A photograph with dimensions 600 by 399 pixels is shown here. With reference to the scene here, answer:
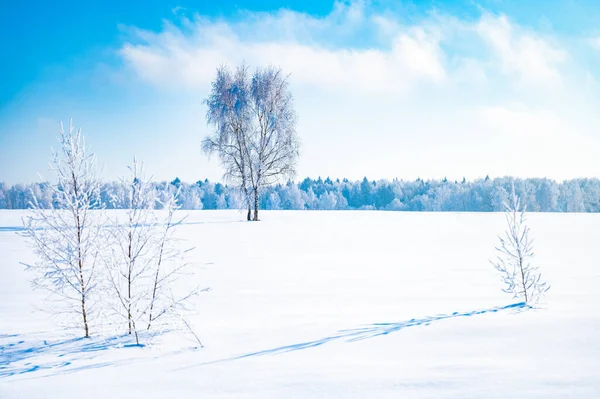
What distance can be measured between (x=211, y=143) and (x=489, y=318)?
19.9m

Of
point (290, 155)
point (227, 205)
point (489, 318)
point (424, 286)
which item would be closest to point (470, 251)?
point (424, 286)

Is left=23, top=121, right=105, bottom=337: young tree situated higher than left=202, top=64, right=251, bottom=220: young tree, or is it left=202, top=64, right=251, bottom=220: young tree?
left=202, top=64, right=251, bottom=220: young tree

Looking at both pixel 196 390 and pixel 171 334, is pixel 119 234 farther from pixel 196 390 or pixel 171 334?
pixel 196 390

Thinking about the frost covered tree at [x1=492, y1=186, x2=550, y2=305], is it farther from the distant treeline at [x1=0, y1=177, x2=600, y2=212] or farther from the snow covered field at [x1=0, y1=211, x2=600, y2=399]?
the distant treeline at [x1=0, y1=177, x2=600, y2=212]

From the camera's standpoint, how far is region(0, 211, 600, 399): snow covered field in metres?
3.43

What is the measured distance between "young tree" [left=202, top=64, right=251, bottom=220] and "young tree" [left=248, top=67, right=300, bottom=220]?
17.5 inches

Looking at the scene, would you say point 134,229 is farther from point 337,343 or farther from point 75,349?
point 337,343

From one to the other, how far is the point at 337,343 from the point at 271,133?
19029 mm

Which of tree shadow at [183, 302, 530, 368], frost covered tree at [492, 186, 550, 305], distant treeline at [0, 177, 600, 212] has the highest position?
distant treeline at [0, 177, 600, 212]

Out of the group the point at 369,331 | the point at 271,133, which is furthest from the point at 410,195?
the point at 369,331

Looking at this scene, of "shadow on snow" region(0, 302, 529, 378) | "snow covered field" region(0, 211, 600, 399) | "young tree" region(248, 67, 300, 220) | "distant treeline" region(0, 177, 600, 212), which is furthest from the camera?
"distant treeline" region(0, 177, 600, 212)

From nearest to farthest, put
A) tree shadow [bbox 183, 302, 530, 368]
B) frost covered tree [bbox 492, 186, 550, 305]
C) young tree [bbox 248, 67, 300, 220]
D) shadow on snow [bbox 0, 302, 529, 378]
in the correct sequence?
1. shadow on snow [bbox 0, 302, 529, 378]
2. tree shadow [bbox 183, 302, 530, 368]
3. frost covered tree [bbox 492, 186, 550, 305]
4. young tree [bbox 248, 67, 300, 220]

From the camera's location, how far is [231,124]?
74.0 ft

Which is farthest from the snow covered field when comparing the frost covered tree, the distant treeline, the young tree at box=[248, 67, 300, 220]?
the distant treeline
